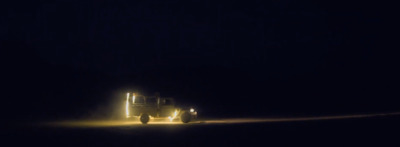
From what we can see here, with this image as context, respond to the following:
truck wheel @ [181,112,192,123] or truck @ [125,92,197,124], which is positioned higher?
Answer: truck @ [125,92,197,124]

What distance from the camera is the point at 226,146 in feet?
49.8

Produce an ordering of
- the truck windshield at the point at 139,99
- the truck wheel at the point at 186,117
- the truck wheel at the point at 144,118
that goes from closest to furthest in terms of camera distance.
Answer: the truck wheel at the point at 144,118 < the truck windshield at the point at 139,99 < the truck wheel at the point at 186,117

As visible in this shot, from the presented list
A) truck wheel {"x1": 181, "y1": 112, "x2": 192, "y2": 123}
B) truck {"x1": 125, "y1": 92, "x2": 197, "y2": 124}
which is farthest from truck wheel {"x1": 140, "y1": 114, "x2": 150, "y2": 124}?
truck wheel {"x1": 181, "y1": 112, "x2": 192, "y2": 123}

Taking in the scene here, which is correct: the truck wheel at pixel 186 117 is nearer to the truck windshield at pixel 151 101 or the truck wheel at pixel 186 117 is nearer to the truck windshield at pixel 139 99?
the truck windshield at pixel 151 101

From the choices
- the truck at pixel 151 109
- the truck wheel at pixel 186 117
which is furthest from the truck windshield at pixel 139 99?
the truck wheel at pixel 186 117

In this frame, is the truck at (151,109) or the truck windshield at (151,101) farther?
the truck windshield at (151,101)

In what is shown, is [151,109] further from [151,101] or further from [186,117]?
[186,117]

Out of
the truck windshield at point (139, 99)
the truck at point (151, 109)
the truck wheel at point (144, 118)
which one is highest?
the truck windshield at point (139, 99)

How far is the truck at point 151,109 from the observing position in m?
30.5

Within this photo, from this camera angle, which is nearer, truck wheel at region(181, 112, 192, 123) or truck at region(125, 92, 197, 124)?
truck at region(125, 92, 197, 124)

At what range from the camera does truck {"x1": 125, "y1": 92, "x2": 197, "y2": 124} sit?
3048 cm

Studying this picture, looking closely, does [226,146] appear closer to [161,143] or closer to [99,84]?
[161,143]

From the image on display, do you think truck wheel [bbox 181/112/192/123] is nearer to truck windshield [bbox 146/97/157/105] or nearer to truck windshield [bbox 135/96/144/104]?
truck windshield [bbox 146/97/157/105]

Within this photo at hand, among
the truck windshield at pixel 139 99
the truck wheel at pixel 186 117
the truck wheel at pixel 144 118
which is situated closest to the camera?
the truck wheel at pixel 144 118
